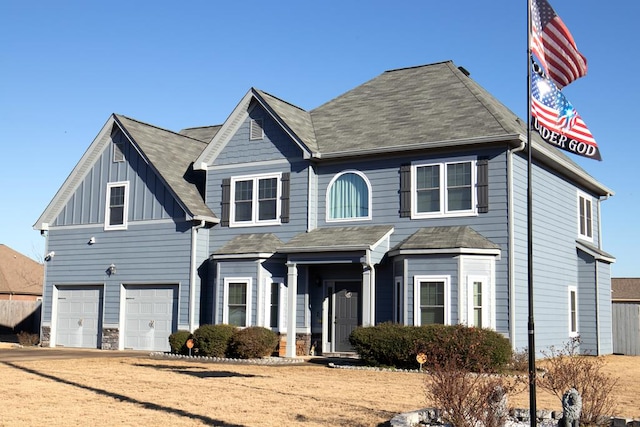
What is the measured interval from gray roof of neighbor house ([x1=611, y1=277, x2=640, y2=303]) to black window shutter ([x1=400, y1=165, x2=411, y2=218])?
37.6 meters

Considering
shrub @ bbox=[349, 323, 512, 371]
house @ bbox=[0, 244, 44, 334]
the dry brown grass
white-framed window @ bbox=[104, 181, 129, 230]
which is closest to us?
the dry brown grass

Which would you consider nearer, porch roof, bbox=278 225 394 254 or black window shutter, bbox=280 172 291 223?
porch roof, bbox=278 225 394 254

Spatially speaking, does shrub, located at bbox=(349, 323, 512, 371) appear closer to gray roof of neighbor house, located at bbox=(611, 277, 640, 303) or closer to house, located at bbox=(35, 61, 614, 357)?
house, located at bbox=(35, 61, 614, 357)

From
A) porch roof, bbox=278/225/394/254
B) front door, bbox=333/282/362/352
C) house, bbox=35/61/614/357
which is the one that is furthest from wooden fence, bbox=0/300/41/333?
front door, bbox=333/282/362/352

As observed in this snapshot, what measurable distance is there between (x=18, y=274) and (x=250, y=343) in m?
30.9

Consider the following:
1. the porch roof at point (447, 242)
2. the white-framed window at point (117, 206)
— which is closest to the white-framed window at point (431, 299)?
the porch roof at point (447, 242)

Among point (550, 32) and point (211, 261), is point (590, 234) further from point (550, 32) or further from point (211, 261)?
point (550, 32)

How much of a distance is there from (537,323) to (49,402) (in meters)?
14.8

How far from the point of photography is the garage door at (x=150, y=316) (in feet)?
83.3

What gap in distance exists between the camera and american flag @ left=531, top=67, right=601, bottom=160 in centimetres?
1138

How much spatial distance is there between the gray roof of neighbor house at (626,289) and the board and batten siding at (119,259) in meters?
39.5

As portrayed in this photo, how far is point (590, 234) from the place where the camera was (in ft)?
92.9

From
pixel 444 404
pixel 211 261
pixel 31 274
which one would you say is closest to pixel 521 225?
pixel 211 261

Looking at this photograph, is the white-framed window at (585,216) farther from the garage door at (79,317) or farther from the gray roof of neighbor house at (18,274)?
the gray roof of neighbor house at (18,274)
